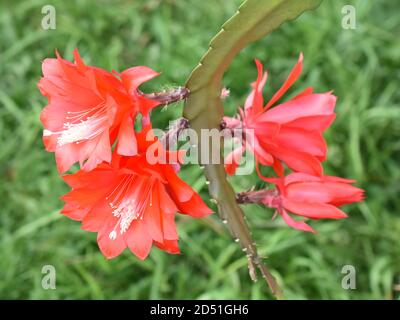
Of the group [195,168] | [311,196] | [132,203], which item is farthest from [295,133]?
[195,168]

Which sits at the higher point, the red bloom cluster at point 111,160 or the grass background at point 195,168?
the grass background at point 195,168

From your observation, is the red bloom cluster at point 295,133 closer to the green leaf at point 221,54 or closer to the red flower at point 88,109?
the green leaf at point 221,54

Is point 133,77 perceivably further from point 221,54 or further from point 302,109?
point 302,109

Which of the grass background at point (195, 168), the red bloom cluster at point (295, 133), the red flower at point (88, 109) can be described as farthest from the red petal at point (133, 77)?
the grass background at point (195, 168)
